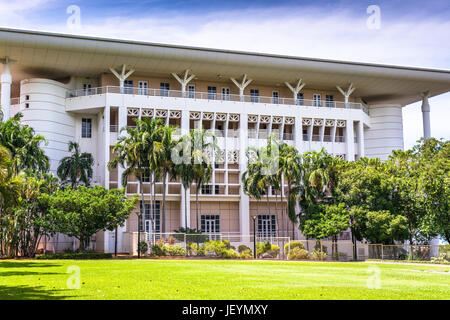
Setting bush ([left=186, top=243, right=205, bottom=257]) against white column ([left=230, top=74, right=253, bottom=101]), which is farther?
white column ([left=230, top=74, right=253, bottom=101])

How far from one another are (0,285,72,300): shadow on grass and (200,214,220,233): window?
38.9 m

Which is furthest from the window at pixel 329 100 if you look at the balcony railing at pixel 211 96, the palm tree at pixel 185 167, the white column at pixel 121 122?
the white column at pixel 121 122

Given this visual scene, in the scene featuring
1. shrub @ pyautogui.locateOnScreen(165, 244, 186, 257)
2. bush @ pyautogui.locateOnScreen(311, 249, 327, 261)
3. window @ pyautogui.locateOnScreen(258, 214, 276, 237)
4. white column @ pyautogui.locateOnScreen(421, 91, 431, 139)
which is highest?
white column @ pyautogui.locateOnScreen(421, 91, 431, 139)

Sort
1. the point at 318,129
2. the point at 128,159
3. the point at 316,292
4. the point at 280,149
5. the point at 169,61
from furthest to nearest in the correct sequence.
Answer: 1. the point at 318,129
2. the point at 169,61
3. the point at 280,149
4. the point at 128,159
5. the point at 316,292

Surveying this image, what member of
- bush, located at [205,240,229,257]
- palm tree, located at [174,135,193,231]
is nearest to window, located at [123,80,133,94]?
palm tree, located at [174,135,193,231]

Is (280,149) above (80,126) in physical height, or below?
below

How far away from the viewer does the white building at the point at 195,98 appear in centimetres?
5106

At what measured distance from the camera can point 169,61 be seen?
2088 inches

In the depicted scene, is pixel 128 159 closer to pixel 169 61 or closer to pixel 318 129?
pixel 169 61

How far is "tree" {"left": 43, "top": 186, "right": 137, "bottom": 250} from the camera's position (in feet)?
135

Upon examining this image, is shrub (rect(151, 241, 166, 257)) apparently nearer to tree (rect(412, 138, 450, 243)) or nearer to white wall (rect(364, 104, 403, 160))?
tree (rect(412, 138, 450, 243))

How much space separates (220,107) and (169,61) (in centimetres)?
697

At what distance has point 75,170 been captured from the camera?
49906 mm
